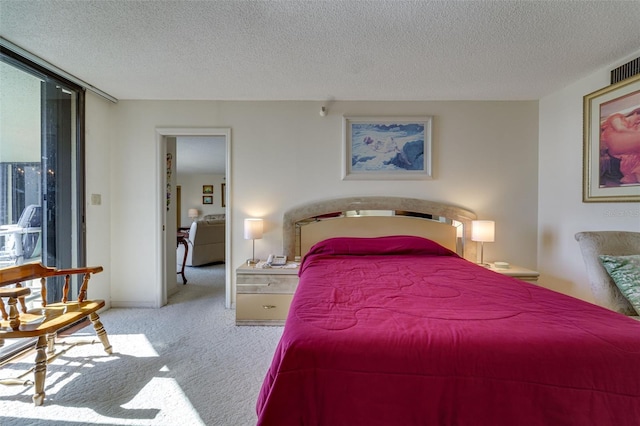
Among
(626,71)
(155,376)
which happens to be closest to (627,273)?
(626,71)

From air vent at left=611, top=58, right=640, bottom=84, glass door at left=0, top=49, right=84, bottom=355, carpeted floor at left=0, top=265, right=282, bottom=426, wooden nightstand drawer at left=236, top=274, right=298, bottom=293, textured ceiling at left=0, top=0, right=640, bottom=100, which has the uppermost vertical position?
textured ceiling at left=0, top=0, right=640, bottom=100

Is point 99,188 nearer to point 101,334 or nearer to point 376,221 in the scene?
point 101,334

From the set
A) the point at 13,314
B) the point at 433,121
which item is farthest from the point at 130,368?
the point at 433,121

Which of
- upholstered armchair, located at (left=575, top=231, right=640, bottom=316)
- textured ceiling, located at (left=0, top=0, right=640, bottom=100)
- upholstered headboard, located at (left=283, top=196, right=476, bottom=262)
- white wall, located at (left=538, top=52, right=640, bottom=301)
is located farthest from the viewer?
upholstered headboard, located at (left=283, top=196, right=476, bottom=262)

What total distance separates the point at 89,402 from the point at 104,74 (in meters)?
2.75

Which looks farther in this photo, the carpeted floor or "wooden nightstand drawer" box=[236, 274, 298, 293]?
"wooden nightstand drawer" box=[236, 274, 298, 293]

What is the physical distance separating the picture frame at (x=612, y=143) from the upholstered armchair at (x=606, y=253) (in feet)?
1.52

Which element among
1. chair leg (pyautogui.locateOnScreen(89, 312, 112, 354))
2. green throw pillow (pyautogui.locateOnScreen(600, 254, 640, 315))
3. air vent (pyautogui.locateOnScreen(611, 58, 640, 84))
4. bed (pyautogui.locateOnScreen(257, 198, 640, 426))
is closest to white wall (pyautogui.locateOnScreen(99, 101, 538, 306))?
air vent (pyautogui.locateOnScreen(611, 58, 640, 84))

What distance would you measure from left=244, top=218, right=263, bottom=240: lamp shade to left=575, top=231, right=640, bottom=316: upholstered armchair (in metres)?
2.88

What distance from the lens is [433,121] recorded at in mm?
3186

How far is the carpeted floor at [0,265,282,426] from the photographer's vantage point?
5.11 ft

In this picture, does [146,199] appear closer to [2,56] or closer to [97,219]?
[97,219]

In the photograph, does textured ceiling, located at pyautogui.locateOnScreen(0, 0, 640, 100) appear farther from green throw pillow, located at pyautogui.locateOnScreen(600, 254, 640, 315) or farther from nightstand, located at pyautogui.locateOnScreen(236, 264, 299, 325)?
nightstand, located at pyautogui.locateOnScreen(236, 264, 299, 325)

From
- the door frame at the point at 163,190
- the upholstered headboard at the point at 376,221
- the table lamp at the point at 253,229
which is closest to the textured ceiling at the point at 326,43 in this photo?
the door frame at the point at 163,190
